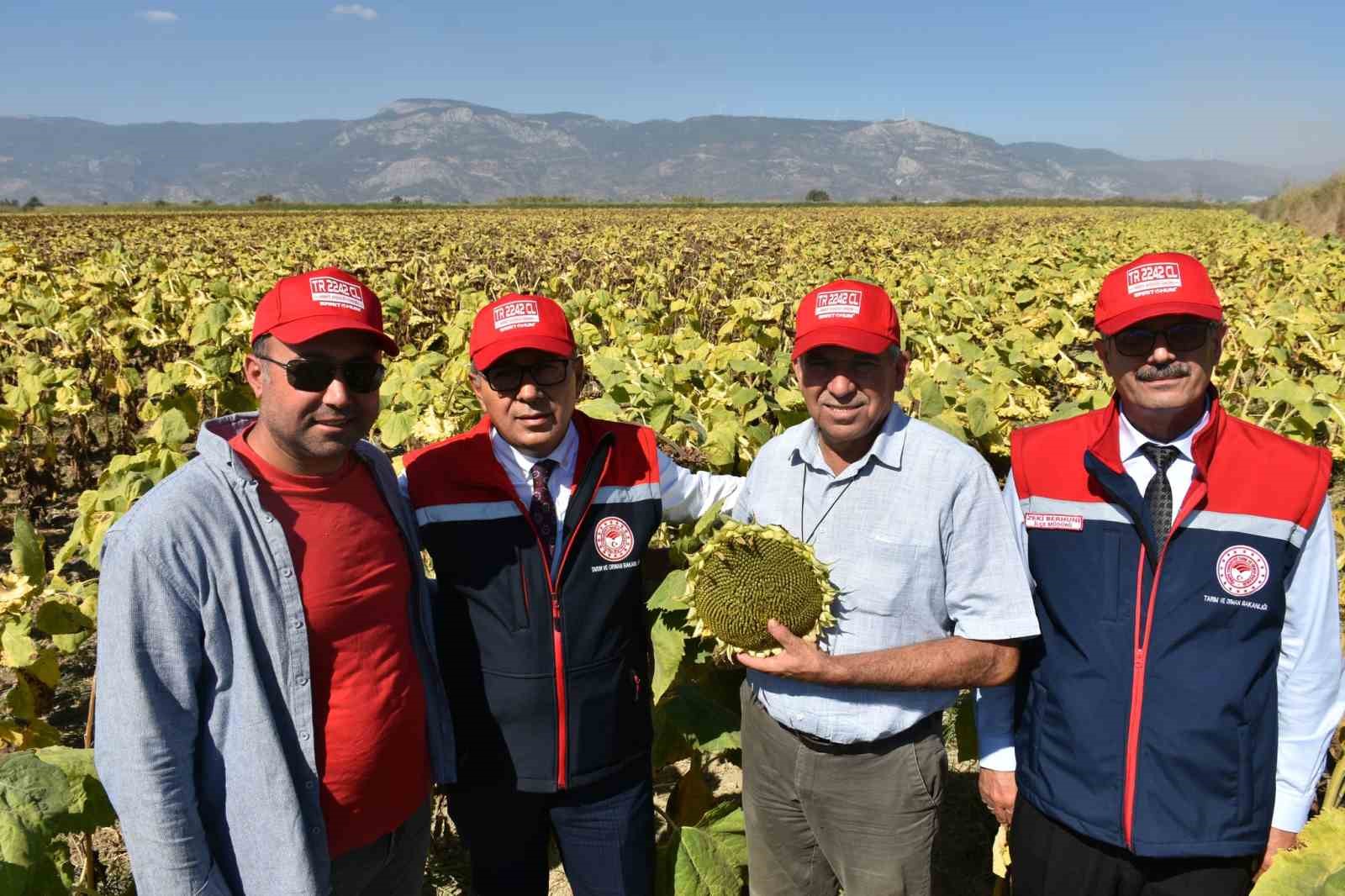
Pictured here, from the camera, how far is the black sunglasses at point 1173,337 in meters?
2.01

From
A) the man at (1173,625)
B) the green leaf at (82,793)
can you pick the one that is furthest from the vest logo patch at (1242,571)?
the green leaf at (82,793)

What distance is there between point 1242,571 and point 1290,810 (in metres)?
0.55

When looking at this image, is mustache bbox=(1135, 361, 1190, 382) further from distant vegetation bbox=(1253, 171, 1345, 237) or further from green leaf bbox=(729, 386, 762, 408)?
distant vegetation bbox=(1253, 171, 1345, 237)

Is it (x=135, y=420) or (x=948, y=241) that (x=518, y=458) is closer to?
(x=135, y=420)

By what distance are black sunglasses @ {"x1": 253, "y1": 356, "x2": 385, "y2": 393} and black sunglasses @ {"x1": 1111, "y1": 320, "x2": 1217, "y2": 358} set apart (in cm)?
174

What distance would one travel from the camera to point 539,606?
2.22 metres

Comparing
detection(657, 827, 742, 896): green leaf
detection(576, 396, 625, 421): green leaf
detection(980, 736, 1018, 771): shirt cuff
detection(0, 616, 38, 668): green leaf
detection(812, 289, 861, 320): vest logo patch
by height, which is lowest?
detection(657, 827, 742, 896): green leaf

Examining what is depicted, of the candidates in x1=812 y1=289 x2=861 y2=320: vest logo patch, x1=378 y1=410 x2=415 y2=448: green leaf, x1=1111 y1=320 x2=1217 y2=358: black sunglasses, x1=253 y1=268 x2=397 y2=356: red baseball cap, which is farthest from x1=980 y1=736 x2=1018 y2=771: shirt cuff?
x1=378 y1=410 x2=415 y2=448: green leaf

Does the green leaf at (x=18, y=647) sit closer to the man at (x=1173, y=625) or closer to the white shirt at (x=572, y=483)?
the white shirt at (x=572, y=483)

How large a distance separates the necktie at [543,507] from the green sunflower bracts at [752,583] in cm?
45

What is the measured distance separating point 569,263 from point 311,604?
19.7 meters

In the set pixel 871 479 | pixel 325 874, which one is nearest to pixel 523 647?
pixel 325 874

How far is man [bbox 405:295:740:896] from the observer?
7.30 ft

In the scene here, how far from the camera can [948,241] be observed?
28.5 meters
